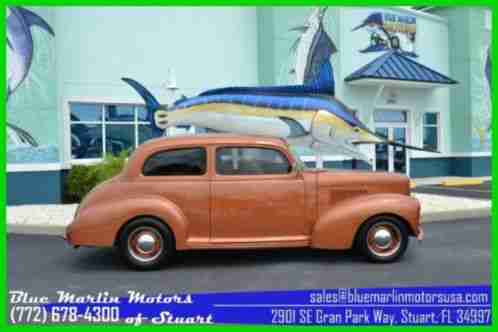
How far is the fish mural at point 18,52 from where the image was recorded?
11.2 m

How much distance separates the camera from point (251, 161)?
595 cm

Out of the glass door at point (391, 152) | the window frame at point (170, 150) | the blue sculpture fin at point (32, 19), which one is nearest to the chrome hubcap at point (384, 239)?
the window frame at point (170, 150)

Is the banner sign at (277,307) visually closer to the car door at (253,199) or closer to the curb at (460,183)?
the car door at (253,199)

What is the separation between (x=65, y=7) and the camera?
12.6 m

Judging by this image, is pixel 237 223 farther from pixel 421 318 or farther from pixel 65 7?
pixel 65 7

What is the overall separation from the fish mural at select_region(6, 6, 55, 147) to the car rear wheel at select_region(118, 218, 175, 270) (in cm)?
714

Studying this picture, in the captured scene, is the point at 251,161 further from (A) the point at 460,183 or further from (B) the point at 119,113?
(A) the point at 460,183

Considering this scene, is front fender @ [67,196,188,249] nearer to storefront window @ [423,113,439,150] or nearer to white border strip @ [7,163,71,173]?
white border strip @ [7,163,71,173]

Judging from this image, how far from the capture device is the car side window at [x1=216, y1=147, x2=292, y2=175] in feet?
19.4

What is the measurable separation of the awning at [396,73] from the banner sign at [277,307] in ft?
39.1

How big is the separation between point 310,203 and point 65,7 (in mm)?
10474

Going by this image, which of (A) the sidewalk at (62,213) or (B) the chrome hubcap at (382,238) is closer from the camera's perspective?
(B) the chrome hubcap at (382,238)

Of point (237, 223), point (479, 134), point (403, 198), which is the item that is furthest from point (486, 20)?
point (237, 223)

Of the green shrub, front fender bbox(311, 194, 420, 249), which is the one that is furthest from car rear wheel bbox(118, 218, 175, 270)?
the green shrub
